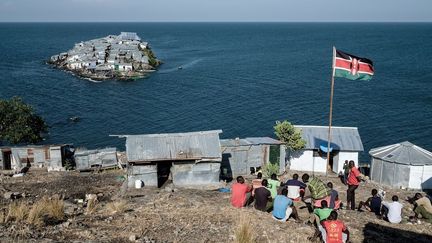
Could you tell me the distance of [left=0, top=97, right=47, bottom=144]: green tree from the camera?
33.6 meters

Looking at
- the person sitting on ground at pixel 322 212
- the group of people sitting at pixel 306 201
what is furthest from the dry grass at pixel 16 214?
the person sitting on ground at pixel 322 212

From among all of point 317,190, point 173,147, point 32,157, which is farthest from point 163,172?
point 317,190

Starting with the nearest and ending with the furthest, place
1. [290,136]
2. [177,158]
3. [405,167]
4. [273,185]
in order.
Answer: [273,185]
[177,158]
[405,167]
[290,136]

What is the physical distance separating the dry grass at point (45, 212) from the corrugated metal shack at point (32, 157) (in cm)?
1309

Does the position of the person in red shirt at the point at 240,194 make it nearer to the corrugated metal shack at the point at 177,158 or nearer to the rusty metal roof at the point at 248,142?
the corrugated metal shack at the point at 177,158

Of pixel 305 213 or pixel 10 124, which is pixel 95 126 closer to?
pixel 10 124

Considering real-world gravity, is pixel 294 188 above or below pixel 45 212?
above

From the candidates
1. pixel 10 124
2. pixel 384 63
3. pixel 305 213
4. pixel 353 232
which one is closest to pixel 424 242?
pixel 353 232

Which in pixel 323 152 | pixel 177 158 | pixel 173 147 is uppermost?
pixel 173 147

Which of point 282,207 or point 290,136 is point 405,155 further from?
point 282,207

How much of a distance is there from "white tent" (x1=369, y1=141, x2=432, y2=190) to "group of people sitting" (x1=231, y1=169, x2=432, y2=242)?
28.2 ft

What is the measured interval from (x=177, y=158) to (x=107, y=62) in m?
69.7

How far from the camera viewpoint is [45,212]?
15492mm

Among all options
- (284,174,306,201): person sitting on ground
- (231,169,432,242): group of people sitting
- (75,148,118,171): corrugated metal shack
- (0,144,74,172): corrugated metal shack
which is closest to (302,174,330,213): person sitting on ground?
(231,169,432,242): group of people sitting
